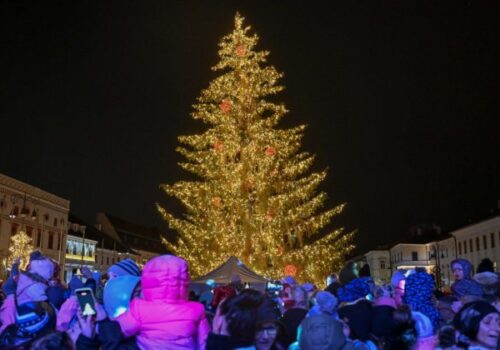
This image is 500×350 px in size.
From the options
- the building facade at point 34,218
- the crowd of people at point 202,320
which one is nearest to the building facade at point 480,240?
the building facade at point 34,218

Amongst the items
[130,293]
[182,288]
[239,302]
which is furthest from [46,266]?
[239,302]

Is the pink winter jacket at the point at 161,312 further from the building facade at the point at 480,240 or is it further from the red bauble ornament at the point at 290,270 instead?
the building facade at the point at 480,240

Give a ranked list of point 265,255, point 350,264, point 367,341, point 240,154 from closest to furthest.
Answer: point 367,341
point 350,264
point 265,255
point 240,154

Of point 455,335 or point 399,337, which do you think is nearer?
point 455,335

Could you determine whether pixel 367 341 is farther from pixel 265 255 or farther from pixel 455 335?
pixel 265 255

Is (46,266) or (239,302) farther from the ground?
(46,266)

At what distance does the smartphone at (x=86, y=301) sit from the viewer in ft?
11.9

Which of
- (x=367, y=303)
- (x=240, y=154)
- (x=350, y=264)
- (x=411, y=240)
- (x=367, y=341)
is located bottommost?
(x=367, y=341)

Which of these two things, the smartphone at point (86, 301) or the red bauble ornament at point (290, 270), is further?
the red bauble ornament at point (290, 270)

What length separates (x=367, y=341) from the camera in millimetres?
5629

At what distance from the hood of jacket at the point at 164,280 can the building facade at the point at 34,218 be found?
144 ft

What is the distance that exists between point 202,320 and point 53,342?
4.75 ft

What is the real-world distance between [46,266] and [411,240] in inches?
4587

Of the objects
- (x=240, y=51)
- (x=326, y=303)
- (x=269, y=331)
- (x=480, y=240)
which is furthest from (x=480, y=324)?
(x=480, y=240)
